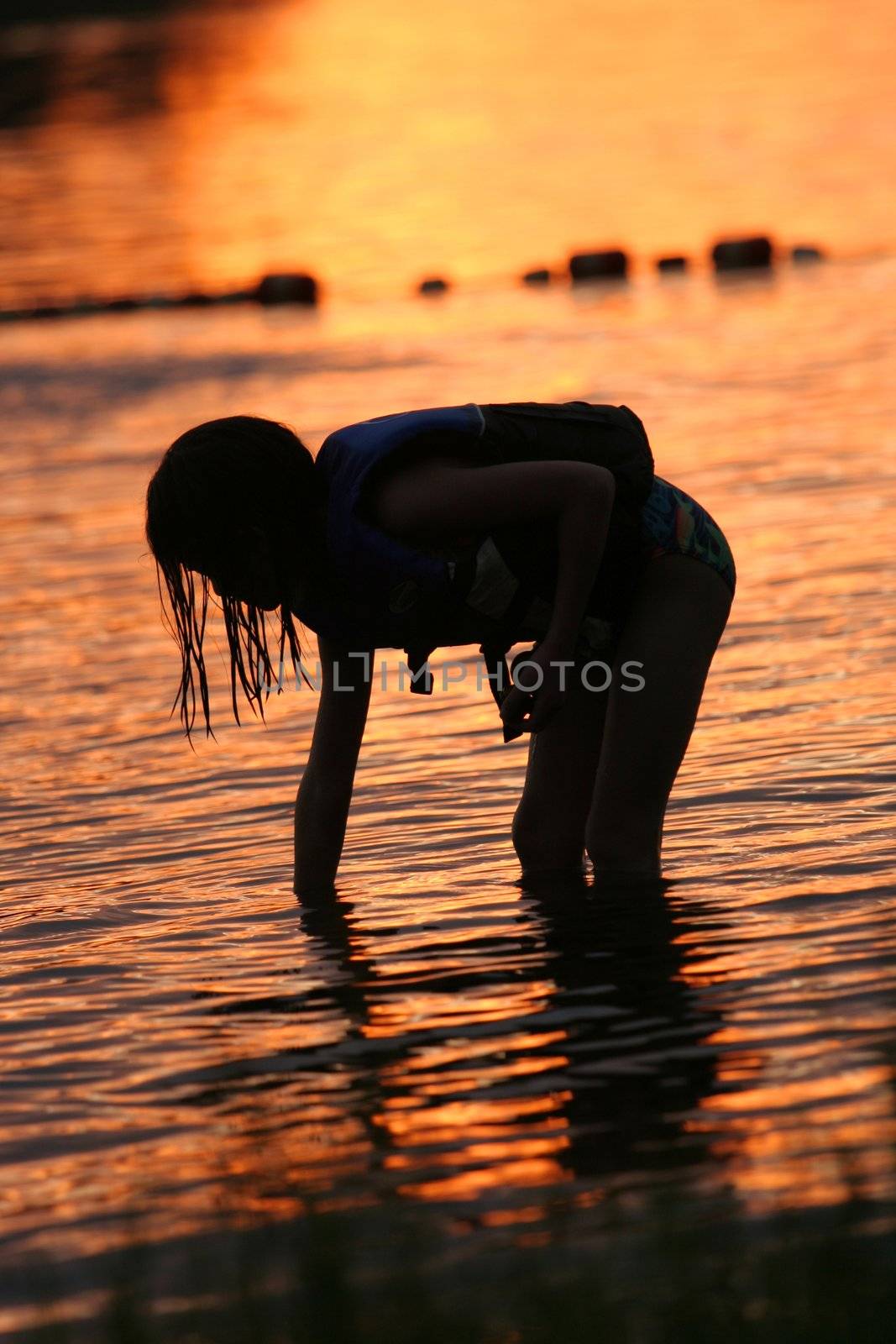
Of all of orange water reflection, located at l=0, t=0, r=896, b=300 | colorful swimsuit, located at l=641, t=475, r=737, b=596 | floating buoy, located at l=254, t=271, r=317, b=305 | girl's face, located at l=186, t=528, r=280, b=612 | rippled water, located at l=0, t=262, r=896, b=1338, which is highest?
girl's face, located at l=186, t=528, r=280, b=612

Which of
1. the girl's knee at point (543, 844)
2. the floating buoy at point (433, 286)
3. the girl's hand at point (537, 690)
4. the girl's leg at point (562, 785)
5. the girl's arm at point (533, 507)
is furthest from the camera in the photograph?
the floating buoy at point (433, 286)

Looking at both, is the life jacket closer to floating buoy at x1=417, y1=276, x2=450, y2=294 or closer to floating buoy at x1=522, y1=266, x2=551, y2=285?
floating buoy at x1=417, y1=276, x2=450, y2=294

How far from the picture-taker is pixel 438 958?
4551 millimetres

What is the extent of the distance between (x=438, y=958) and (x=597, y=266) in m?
14.1

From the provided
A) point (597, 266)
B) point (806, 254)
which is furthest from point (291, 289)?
point (806, 254)

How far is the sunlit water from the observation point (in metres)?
3.36

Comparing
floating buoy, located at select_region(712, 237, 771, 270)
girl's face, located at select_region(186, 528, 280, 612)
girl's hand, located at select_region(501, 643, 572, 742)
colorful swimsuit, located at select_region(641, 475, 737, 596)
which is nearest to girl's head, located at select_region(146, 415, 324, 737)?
girl's face, located at select_region(186, 528, 280, 612)

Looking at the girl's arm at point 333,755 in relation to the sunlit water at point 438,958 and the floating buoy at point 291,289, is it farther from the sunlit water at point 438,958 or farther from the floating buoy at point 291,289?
the floating buoy at point 291,289

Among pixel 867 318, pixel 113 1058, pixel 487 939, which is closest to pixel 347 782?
pixel 487 939

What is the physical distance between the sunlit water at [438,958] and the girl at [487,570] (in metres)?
0.36

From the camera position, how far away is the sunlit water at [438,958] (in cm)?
336

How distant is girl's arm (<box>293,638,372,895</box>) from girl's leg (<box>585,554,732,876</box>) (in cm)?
53

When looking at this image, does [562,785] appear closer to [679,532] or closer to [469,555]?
[679,532]

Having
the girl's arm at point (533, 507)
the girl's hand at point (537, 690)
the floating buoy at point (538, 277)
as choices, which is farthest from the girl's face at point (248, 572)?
the floating buoy at point (538, 277)
